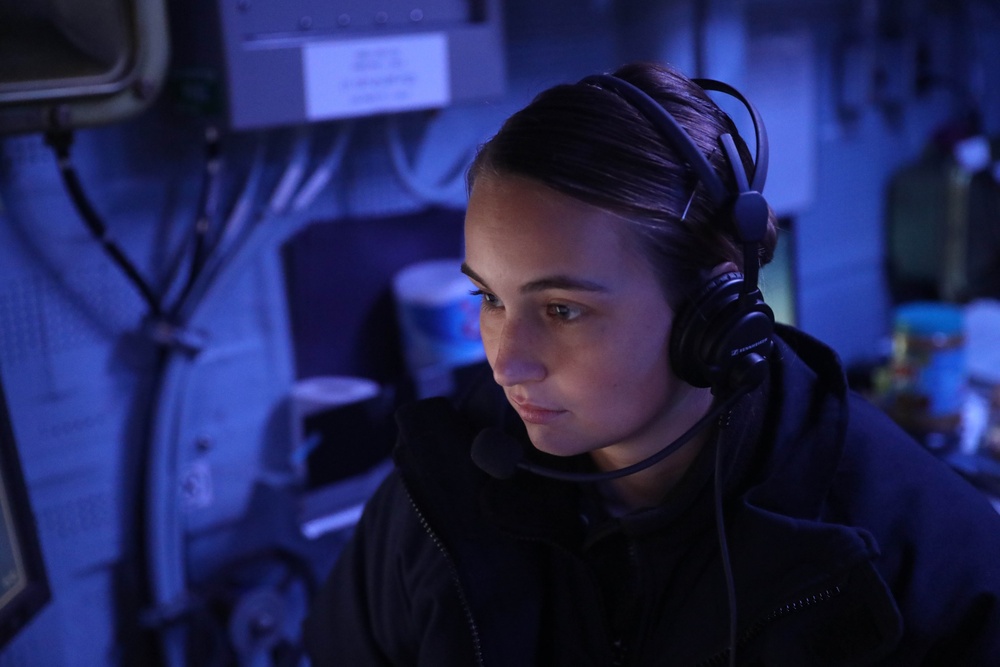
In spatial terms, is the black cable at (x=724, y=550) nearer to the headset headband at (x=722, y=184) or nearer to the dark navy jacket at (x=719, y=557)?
the dark navy jacket at (x=719, y=557)

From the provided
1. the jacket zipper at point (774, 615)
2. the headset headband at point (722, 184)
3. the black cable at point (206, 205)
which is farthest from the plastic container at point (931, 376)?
the black cable at point (206, 205)

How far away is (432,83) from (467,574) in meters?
0.76

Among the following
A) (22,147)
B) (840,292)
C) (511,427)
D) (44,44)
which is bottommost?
(840,292)

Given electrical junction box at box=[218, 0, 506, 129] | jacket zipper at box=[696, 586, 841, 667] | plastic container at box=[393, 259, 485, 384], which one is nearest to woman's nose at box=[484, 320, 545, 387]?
jacket zipper at box=[696, 586, 841, 667]

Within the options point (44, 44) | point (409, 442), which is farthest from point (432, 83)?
point (409, 442)

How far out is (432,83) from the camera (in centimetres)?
138

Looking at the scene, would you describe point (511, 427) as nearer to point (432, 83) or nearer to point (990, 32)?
point (432, 83)

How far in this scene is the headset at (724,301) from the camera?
756 mm

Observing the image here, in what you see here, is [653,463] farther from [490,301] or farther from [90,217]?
[90,217]

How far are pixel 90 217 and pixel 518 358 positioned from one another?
0.76 metres

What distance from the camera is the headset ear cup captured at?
776 millimetres

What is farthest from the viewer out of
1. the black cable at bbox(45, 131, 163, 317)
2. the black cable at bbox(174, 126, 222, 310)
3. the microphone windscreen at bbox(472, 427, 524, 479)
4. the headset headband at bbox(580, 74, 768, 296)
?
the black cable at bbox(174, 126, 222, 310)

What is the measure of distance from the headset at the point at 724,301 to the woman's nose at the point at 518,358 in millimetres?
116

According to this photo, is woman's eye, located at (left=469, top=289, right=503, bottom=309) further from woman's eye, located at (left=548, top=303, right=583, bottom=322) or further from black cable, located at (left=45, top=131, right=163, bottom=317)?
black cable, located at (left=45, top=131, right=163, bottom=317)
